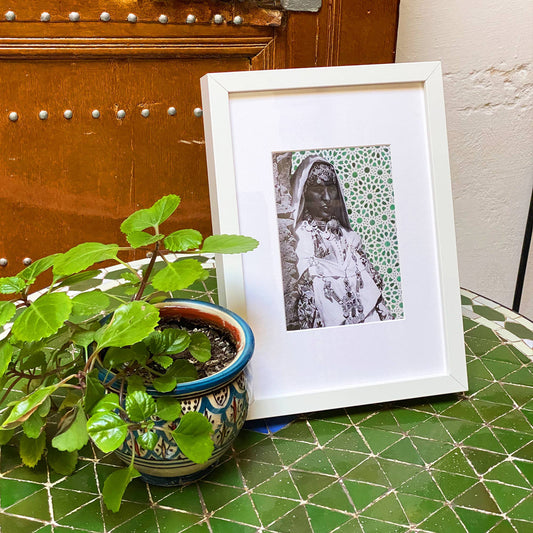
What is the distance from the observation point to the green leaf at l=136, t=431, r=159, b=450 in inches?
21.5

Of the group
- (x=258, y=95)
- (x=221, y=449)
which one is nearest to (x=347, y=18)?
(x=258, y=95)

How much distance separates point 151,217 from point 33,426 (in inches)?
9.3

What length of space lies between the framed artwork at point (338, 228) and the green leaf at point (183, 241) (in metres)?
0.12

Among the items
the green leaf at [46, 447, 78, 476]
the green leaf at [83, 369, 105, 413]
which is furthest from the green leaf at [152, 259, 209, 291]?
the green leaf at [46, 447, 78, 476]

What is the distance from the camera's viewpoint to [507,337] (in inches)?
34.9

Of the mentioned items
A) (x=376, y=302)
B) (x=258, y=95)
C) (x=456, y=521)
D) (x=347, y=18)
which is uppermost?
(x=347, y=18)

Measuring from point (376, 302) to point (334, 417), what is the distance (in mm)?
148

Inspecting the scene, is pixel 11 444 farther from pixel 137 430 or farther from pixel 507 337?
pixel 507 337

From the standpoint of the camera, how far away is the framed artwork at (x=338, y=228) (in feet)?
2.39

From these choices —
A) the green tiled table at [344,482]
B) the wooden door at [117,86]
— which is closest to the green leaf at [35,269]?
the green tiled table at [344,482]

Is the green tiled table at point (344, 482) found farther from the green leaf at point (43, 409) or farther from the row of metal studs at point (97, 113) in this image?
the row of metal studs at point (97, 113)

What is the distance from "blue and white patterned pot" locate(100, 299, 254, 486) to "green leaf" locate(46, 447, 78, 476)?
66 millimetres

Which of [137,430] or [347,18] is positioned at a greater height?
[347,18]

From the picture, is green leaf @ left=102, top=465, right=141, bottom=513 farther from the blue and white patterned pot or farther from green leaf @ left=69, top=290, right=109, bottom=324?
green leaf @ left=69, top=290, right=109, bottom=324
